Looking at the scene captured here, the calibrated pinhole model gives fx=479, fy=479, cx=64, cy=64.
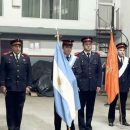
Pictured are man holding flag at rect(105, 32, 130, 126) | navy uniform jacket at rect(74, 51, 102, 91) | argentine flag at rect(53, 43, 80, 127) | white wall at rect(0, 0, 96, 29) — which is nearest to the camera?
argentine flag at rect(53, 43, 80, 127)

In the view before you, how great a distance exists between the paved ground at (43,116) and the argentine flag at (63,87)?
1991 millimetres

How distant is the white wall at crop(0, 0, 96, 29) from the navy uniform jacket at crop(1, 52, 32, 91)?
39.2 feet

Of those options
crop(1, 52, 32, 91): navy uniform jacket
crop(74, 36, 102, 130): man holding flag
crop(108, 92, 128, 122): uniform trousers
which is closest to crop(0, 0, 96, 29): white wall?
crop(108, 92, 128, 122): uniform trousers

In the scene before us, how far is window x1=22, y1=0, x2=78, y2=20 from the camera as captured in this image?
2180cm

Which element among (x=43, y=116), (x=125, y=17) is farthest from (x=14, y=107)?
(x=125, y=17)

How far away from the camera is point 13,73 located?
9250 millimetres

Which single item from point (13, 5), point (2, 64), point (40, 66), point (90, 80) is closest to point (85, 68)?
point (90, 80)

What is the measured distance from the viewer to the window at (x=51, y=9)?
21.8 m

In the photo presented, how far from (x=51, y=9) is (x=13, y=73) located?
43.3ft

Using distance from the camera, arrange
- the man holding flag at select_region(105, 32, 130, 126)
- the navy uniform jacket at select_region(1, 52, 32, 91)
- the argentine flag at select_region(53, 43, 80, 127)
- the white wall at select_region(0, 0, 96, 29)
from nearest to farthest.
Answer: the argentine flag at select_region(53, 43, 80, 127) < the navy uniform jacket at select_region(1, 52, 32, 91) < the man holding flag at select_region(105, 32, 130, 126) < the white wall at select_region(0, 0, 96, 29)

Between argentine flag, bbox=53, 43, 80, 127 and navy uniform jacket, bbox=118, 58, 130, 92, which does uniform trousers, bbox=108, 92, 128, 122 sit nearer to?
navy uniform jacket, bbox=118, 58, 130, 92

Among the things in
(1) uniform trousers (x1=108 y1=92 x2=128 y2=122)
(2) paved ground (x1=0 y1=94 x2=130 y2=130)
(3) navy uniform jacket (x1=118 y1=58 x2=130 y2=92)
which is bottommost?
(2) paved ground (x1=0 y1=94 x2=130 y2=130)

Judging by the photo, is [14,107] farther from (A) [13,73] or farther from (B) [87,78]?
(B) [87,78]

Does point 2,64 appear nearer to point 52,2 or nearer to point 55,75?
point 55,75
